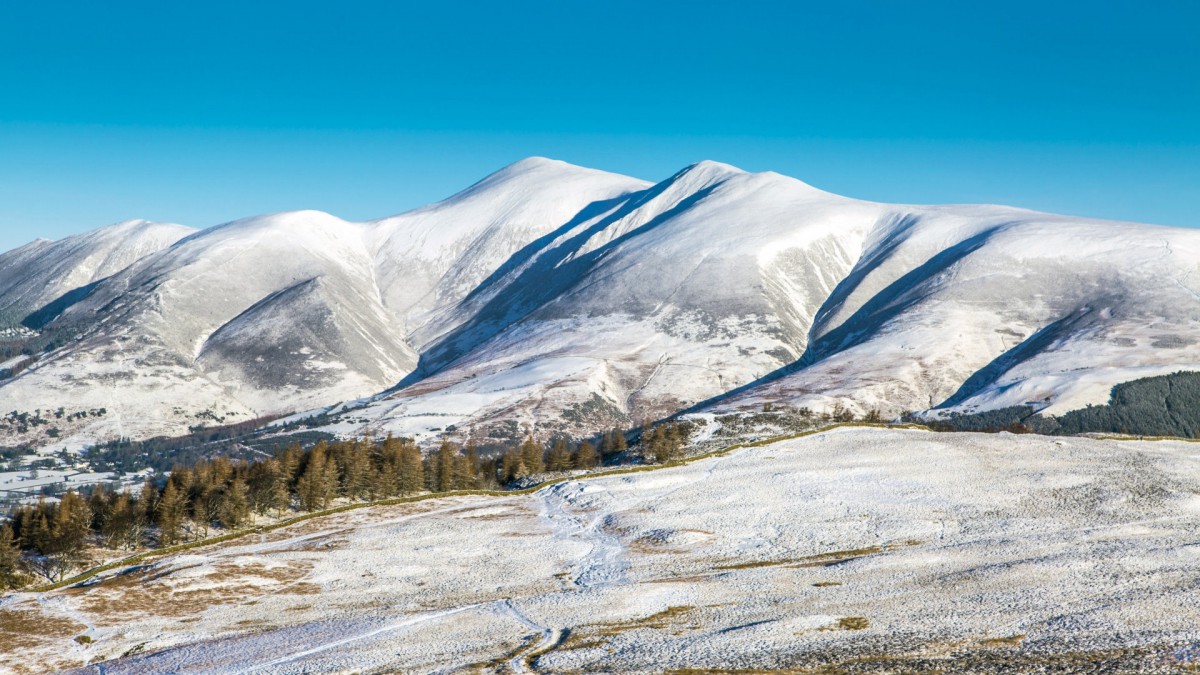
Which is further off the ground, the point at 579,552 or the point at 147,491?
the point at 147,491

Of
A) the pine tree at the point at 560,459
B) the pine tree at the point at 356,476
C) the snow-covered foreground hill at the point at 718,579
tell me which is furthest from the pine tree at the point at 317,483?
the pine tree at the point at 560,459

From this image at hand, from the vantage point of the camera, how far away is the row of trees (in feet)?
309

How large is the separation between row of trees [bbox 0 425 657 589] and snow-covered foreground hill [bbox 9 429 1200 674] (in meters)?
21.0

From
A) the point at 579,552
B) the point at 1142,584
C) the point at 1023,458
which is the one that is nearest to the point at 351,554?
the point at 579,552

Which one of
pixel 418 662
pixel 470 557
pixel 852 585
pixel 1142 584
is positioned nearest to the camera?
pixel 418 662

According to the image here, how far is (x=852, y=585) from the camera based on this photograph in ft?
188

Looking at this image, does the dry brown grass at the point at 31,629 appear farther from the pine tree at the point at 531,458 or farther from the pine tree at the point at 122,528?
the pine tree at the point at 531,458

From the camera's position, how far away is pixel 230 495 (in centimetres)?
10956

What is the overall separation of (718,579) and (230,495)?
7138 cm

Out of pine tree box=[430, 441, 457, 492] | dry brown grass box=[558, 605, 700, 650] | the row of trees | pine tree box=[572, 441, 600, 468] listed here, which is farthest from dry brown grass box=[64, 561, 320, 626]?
pine tree box=[572, 441, 600, 468]

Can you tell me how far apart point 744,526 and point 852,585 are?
23.6 metres

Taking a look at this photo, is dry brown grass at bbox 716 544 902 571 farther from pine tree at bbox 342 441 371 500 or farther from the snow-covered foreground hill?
pine tree at bbox 342 441 371 500

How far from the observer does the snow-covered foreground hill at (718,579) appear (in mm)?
45500

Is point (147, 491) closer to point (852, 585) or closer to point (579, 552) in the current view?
point (579, 552)
